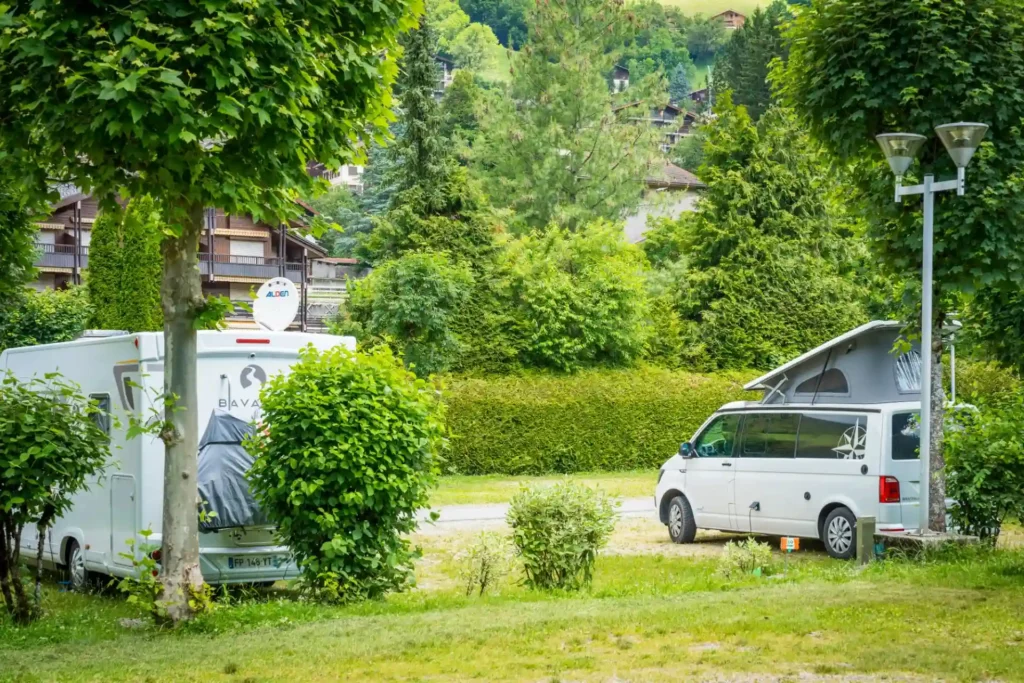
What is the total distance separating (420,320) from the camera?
29906 mm

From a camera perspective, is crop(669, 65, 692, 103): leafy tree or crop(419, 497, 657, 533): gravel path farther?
crop(669, 65, 692, 103): leafy tree

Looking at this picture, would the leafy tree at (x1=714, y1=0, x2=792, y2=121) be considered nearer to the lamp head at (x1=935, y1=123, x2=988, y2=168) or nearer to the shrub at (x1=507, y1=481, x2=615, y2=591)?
the lamp head at (x1=935, y1=123, x2=988, y2=168)

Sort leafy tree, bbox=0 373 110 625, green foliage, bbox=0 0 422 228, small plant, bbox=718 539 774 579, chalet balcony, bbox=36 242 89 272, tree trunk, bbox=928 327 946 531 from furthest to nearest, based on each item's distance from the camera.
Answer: chalet balcony, bbox=36 242 89 272
tree trunk, bbox=928 327 946 531
small plant, bbox=718 539 774 579
leafy tree, bbox=0 373 110 625
green foliage, bbox=0 0 422 228

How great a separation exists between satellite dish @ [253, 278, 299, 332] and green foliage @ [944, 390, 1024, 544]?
287 inches

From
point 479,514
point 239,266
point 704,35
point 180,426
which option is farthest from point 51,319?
point 704,35

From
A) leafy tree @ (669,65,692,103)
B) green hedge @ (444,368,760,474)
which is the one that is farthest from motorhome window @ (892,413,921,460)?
leafy tree @ (669,65,692,103)

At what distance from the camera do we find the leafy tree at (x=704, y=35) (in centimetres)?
18077

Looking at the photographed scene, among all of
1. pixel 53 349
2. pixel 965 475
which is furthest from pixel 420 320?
pixel 965 475

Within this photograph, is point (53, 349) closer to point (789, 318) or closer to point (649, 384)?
point (649, 384)

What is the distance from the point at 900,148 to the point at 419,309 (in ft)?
60.4

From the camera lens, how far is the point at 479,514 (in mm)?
20859

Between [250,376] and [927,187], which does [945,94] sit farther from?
[250,376]

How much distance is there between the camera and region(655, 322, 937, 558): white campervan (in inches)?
572

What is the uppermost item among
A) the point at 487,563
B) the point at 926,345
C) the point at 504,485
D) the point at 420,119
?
the point at 420,119
